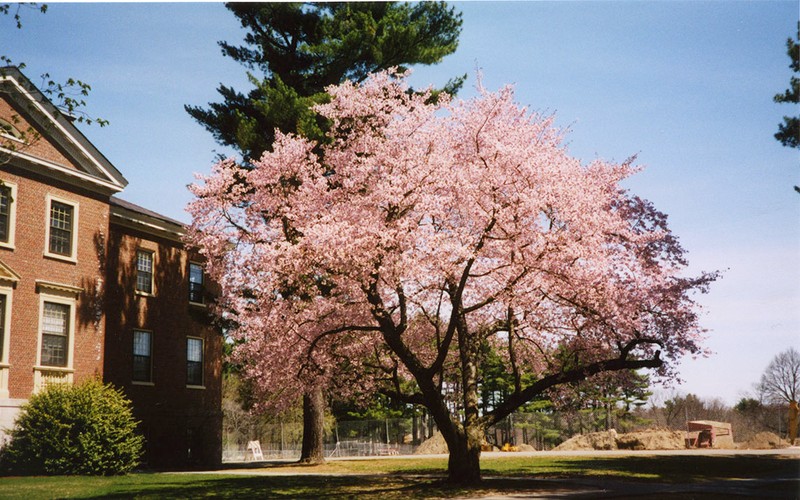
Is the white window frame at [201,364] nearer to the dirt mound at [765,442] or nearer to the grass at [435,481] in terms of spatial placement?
the grass at [435,481]

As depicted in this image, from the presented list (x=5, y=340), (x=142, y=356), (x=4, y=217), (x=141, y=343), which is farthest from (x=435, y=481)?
(x=141, y=343)

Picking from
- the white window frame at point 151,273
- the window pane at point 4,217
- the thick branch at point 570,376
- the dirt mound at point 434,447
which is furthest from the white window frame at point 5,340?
the dirt mound at point 434,447

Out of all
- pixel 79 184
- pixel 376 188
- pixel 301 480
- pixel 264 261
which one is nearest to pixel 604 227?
pixel 376 188

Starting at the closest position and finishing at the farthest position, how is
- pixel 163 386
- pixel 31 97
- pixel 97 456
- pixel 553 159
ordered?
1. pixel 553 159
2. pixel 97 456
3. pixel 31 97
4. pixel 163 386

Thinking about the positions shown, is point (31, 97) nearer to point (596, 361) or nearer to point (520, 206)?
point (520, 206)

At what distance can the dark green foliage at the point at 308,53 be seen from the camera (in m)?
28.5

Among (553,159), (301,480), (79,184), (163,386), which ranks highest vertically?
(79,184)

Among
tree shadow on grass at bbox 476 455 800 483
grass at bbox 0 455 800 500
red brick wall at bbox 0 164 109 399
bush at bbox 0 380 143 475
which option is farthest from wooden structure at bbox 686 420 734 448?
red brick wall at bbox 0 164 109 399

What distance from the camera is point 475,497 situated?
1490cm

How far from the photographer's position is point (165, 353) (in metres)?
32.6

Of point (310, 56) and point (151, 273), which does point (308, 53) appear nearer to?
point (310, 56)

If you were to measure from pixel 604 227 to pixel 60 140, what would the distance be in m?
20.0

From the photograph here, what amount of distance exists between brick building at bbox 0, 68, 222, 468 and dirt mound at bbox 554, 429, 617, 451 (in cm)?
1774

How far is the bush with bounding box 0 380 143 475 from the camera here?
23016 millimetres
